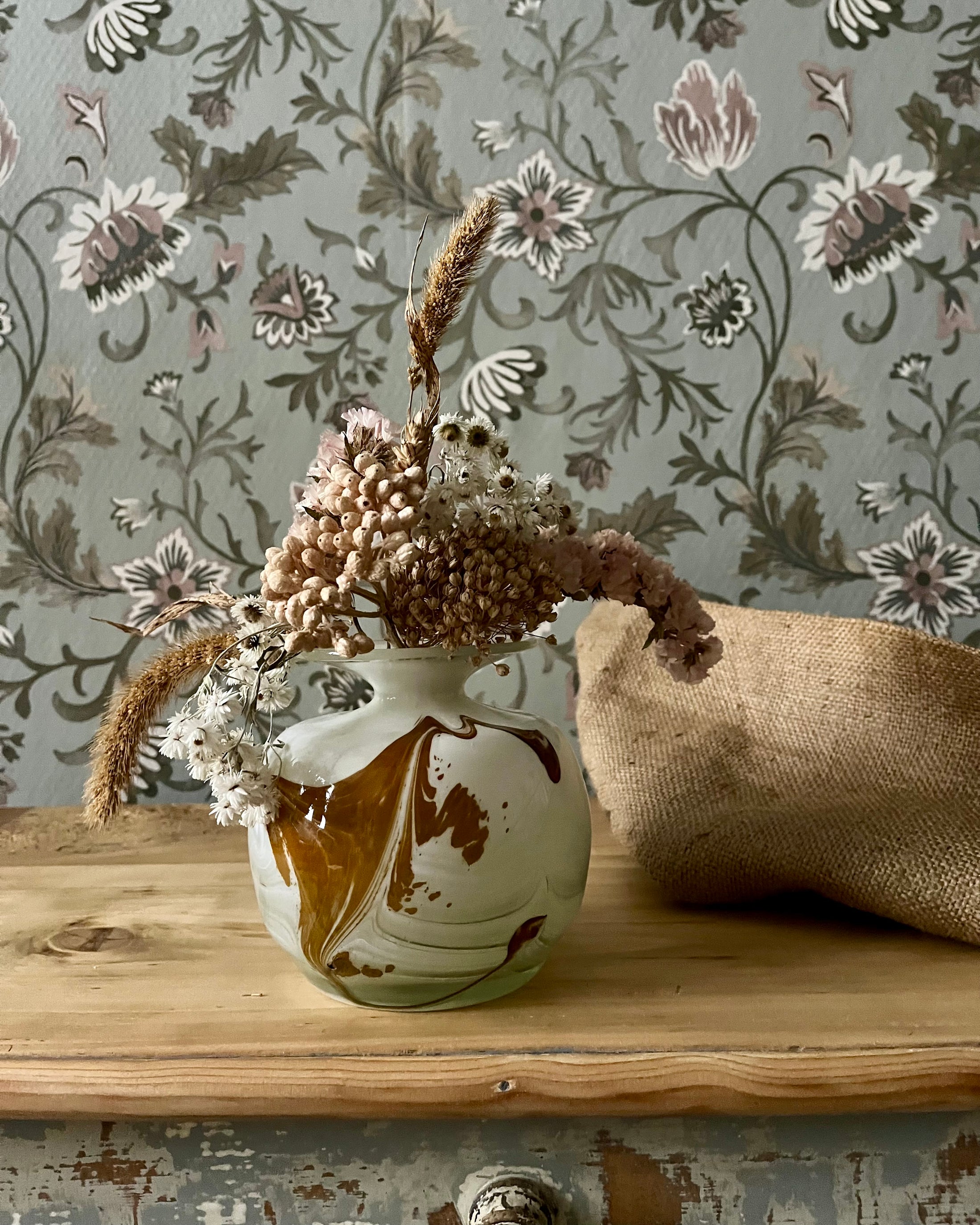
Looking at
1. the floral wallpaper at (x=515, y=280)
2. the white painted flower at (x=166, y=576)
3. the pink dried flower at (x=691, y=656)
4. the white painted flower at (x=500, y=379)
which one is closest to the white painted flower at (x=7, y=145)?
the floral wallpaper at (x=515, y=280)

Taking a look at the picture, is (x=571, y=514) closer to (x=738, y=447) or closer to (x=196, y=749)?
(x=196, y=749)

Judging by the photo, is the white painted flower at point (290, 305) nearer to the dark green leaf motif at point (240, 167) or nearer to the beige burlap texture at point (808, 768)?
the dark green leaf motif at point (240, 167)

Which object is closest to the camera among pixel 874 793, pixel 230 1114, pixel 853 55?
pixel 230 1114

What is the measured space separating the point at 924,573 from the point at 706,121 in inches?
20.3

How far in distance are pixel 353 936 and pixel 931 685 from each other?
49 centimetres

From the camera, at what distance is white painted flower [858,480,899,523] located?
1048 millimetres

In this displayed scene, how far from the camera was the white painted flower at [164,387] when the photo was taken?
1.04 m

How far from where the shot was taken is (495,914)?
575mm

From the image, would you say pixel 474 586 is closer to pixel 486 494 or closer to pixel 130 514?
pixel 486 494

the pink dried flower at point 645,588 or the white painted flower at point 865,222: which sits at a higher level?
the white painted flower at point 865,222

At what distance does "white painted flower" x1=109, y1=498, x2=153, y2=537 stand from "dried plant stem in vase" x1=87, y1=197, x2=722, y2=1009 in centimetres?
50

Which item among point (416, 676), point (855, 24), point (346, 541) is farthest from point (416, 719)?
point (855, 24)

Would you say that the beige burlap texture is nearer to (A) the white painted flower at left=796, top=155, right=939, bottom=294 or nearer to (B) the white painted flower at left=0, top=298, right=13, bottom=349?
(A) the white painted flower at left=796, top=155, right=939, bottom=294

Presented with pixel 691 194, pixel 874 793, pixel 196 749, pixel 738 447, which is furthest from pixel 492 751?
pixel 691 194
